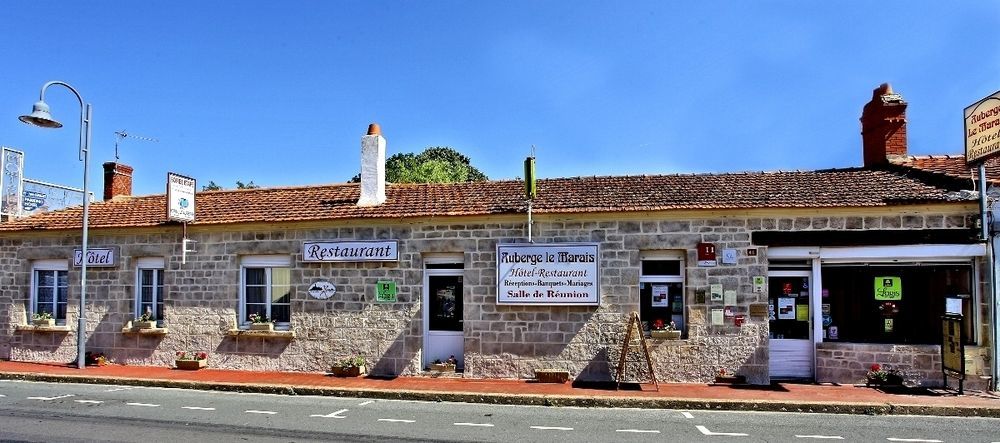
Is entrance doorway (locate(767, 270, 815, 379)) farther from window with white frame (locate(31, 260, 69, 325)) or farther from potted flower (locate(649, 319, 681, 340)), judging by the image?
window with white frame (locate(31, 260, 69, 325))

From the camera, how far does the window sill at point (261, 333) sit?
12.5 meters

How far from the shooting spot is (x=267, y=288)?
42.5 ft

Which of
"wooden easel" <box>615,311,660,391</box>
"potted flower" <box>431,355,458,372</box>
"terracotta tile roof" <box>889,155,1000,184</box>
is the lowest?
"potted flower" <box>431,355,458,372</box>

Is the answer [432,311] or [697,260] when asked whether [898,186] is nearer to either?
[697,260]

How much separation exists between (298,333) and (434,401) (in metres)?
3.65

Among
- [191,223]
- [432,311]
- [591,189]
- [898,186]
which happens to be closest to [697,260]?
[591,189]

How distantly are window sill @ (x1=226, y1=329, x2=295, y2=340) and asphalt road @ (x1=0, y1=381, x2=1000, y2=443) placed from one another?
222 cm

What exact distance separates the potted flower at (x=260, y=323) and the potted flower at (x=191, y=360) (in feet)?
3.86

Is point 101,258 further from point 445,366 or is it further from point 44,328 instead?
point 445,366

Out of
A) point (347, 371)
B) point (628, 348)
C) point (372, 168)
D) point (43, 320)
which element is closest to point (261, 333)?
point (347, 371)

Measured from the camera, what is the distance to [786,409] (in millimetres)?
9367

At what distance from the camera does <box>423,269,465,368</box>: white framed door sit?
40.0 ft

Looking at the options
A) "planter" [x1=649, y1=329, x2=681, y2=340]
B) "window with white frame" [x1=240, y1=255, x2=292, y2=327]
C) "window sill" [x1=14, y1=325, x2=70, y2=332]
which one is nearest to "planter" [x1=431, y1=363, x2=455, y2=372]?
"window with white frame" [x1=240, y1=255, x2=292, y2=327]

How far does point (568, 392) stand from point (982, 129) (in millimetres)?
7679
